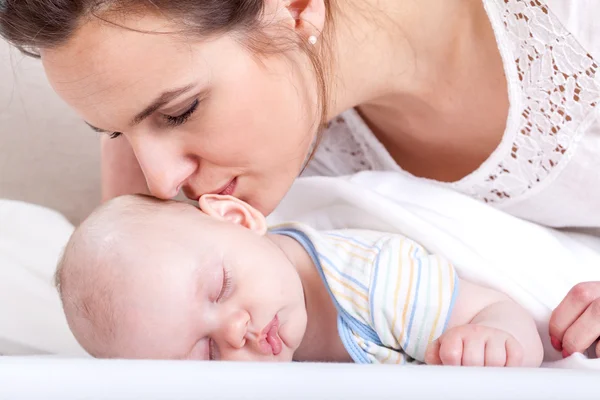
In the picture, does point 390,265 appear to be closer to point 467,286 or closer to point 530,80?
point 467,286

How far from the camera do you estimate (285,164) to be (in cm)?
112

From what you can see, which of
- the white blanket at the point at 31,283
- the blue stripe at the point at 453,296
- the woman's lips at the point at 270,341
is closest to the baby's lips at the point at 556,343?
the blue stripe at the point at 453,296

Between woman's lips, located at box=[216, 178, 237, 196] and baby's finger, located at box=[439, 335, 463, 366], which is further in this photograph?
woman's lips, located at box=[216, 178, 237, 196]

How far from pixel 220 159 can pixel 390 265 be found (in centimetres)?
29

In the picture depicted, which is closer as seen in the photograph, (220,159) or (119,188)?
(220,159)

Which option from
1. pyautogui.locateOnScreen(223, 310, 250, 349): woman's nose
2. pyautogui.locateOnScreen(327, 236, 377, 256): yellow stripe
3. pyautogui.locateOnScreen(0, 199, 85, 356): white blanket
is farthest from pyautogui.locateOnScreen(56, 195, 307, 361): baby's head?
pyautogui.locateOnScreen(0, 199, 85, 356): white blanket

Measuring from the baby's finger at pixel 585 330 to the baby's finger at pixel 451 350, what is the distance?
19 centimetres

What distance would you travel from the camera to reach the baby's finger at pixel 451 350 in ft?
2.74

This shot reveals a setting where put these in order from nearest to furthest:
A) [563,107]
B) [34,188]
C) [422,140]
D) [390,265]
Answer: [390,265]
[563,107]
[422,140]
[34,188]

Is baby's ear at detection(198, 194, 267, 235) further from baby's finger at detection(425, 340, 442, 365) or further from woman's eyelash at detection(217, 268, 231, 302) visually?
baby's finger at detection(425, 340, 442, 365)

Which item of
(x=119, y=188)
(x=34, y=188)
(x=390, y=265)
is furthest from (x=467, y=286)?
(x=34, y=188)

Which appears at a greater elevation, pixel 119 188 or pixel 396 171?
pixel 396 171

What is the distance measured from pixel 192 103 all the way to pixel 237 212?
0.20m

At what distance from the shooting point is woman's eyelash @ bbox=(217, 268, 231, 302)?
0.97 meters
